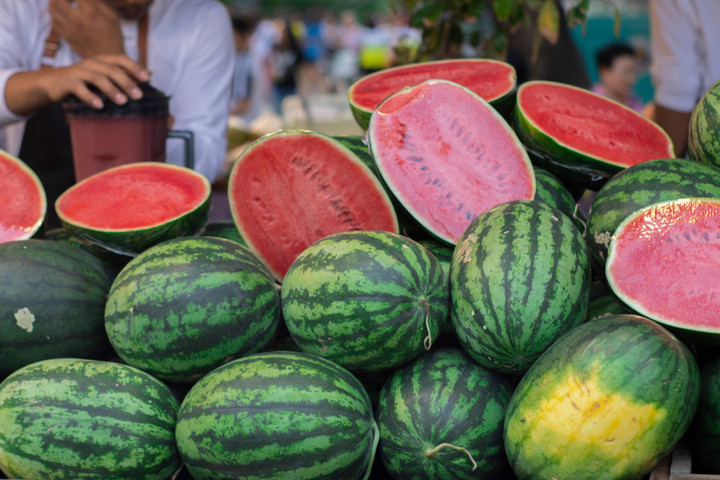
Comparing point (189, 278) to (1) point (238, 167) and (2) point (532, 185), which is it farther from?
(2) point (532, 185)

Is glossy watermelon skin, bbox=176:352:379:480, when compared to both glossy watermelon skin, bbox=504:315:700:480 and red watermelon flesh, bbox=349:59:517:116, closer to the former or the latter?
glossy watermelon skin, bbox=504:315:700:480

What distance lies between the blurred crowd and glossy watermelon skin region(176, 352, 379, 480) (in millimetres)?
8608

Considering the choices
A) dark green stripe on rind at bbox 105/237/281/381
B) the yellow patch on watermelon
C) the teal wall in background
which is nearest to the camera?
the yellow patch on watermelon

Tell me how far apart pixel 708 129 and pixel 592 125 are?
0.33m

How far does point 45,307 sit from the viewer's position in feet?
5.01

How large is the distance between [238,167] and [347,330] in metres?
0.66

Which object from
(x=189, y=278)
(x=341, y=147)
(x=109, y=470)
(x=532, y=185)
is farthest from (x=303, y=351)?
(x=532, y=185)

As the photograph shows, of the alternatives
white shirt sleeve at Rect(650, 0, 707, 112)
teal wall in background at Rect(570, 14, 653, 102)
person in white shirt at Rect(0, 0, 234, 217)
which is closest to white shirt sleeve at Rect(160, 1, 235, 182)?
person in white shirt at Rect(0, 0, 234, 217)

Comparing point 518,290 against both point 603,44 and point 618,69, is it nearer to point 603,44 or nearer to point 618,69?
point 618,69

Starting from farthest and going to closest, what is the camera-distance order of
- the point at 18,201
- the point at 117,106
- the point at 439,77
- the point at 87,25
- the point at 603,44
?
the point at 603,44
the point at 87,25
the point at 117,106
the point at 439,77
the point at 18,201

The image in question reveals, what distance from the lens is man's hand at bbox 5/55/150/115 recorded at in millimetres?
2295

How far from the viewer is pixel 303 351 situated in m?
1.45

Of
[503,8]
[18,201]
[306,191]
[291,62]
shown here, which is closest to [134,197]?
[18,201]

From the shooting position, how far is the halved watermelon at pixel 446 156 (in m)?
1.68
